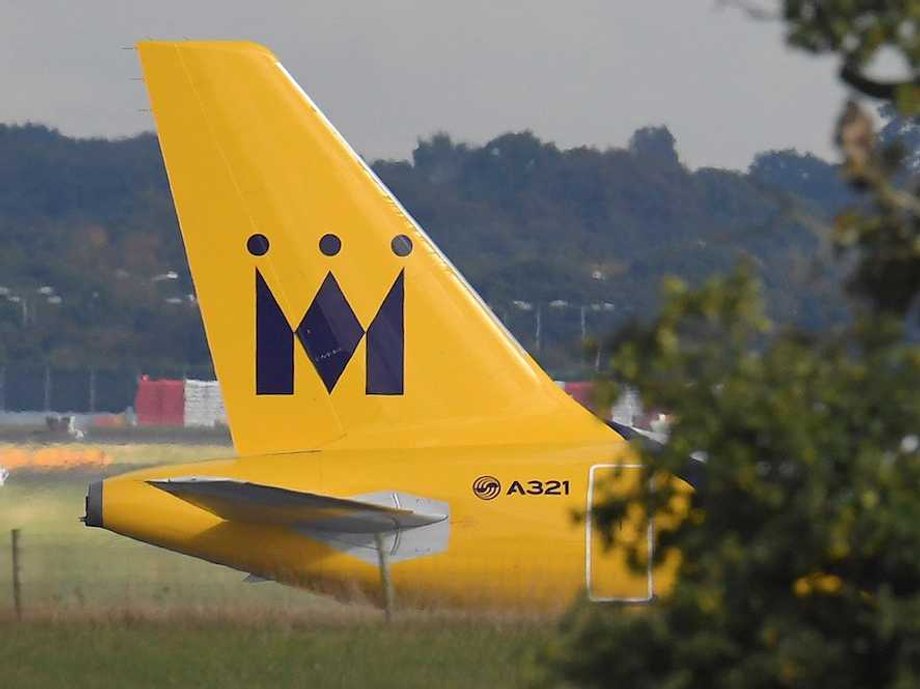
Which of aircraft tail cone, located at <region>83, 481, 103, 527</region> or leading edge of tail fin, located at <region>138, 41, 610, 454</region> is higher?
leading edge of tail fin, located at <region>138, 41, 610, 454</region>

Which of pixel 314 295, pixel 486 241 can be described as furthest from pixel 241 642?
pixel 486 241

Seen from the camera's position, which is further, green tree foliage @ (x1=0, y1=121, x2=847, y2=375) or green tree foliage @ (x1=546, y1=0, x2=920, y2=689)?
green tree foliage @ (x1=0, y1=121, x2=847, y2=375)

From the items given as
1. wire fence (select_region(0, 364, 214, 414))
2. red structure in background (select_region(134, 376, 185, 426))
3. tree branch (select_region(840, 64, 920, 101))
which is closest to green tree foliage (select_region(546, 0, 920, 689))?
tree branch (select_region(840, 64, 920, 101))

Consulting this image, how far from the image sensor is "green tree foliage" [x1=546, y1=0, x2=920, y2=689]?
19.4 feet

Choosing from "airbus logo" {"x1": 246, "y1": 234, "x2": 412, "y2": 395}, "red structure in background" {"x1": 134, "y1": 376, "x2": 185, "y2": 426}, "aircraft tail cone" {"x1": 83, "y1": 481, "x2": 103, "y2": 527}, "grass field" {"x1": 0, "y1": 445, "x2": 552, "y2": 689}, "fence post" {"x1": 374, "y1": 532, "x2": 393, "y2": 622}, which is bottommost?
"red structure in background" {"x1": 134, "y1": 376, "x2": 185, "y2": 426}

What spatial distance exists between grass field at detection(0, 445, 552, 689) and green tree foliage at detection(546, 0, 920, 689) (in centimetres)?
462

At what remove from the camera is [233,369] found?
642 inches

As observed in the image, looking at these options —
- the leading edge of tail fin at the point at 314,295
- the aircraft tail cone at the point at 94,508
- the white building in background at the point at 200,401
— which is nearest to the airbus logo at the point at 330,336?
the leading edge of tail fin at the point at 314,295

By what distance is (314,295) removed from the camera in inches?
637

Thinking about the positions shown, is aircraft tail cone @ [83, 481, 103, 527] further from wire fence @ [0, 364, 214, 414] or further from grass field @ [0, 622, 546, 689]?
wire fence @ [0, 364, 214, 414]

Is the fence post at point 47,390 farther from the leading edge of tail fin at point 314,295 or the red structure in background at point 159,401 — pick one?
the leading edge of tail fin at point 314,295

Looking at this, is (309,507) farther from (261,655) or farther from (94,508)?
(94,508)

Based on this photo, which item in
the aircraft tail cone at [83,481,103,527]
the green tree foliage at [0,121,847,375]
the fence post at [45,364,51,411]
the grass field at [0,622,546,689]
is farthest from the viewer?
the fence post at [45,364,51,411]

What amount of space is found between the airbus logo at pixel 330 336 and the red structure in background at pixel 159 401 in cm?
3623
